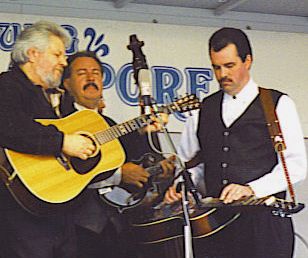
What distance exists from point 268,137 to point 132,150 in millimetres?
616

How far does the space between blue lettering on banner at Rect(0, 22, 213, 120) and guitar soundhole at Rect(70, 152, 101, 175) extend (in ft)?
2.08

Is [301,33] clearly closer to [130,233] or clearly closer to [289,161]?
[289,161]

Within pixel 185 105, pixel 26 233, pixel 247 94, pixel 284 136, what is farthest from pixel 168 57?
pixel 26 233

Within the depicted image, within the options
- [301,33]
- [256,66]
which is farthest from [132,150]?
[301,33]

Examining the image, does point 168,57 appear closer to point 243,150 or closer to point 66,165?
point 243,150

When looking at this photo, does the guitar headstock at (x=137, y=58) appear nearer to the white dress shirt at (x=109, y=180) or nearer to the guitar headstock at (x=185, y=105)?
the guitar headstock at (x=185, y=105)

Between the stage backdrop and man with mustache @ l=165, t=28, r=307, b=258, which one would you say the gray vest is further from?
the stage backdrop

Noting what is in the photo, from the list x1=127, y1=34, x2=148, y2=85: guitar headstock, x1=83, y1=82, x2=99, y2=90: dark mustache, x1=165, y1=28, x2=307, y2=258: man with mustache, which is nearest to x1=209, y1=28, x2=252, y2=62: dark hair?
x1=165, y1=28, x2=307, y2=258: man with mustache

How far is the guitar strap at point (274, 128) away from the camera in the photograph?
10.8 ft

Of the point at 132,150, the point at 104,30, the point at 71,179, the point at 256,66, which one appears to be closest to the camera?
the point at 71,179

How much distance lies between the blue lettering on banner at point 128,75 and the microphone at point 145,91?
68 cm

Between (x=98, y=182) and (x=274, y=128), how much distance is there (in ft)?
2.65

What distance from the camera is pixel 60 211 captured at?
10.6 feet

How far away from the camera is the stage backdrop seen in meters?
3.77
